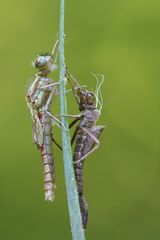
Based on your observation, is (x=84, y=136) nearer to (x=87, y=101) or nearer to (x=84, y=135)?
(x=84, y=135)

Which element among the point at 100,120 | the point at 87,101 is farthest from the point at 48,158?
the point at 100,120

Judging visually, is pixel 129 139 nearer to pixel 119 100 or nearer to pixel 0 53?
pixel 119 100

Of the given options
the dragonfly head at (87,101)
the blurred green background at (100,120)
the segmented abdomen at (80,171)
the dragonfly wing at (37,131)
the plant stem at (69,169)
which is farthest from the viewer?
the blurred green background at (100,120)

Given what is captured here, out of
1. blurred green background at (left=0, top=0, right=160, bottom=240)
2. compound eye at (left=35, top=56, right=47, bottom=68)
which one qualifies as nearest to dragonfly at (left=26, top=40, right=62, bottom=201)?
compound eye at (left=35, top=56, right=47, bottom=68)

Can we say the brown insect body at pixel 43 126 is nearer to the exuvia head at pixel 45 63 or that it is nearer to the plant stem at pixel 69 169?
the exuvia head at pixel 45 63

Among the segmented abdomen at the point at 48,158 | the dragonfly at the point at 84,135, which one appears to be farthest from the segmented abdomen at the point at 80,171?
the segmented abdomen at the point at 48,158
